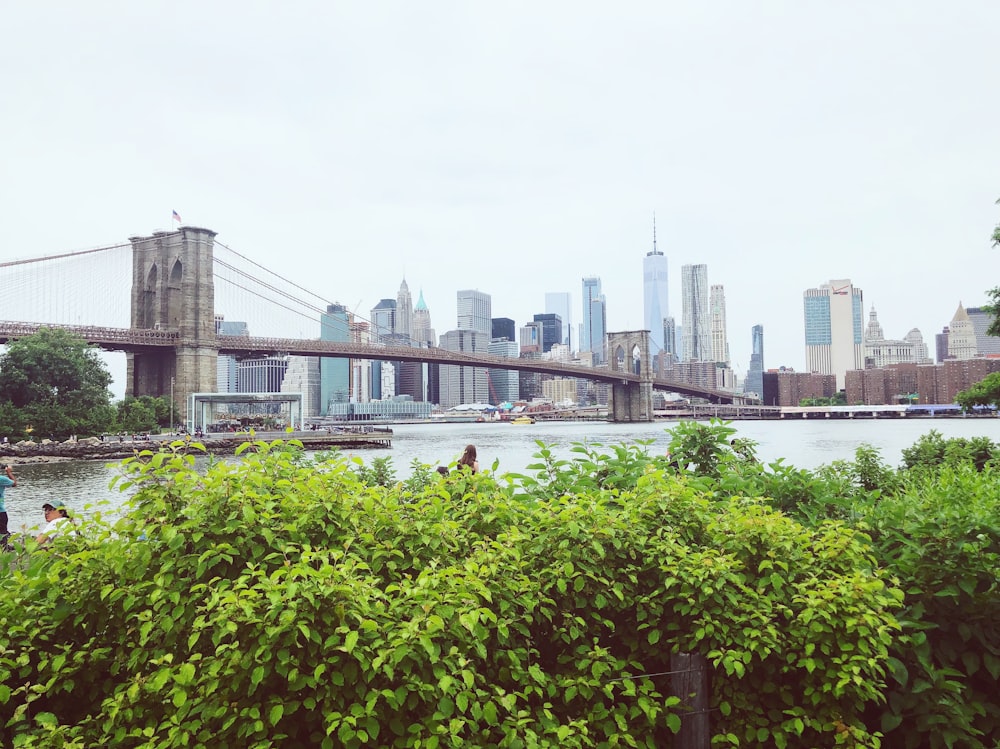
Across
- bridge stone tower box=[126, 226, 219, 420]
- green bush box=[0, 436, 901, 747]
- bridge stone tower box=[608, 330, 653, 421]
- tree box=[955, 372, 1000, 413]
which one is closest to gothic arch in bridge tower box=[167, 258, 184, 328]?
bridge stone tower box=[126, 226, 219, 420]

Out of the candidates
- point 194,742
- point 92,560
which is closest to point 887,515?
point 194,742

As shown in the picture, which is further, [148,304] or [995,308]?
[148,304]

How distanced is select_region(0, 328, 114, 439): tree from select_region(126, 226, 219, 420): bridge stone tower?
331 inches

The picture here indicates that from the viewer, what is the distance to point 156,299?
63562mm

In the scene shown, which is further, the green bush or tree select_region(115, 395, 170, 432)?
tree select_region(115, 395, 170, 432)

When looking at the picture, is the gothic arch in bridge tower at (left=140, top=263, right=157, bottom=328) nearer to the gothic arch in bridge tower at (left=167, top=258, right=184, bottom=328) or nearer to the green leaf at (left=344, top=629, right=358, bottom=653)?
the gothic arch in bridge tower at (left=167, top=258, right=184, bottom=328)

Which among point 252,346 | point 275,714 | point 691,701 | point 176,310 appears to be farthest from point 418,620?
point 176,310

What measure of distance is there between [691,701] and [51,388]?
5360 cm

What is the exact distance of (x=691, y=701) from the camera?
2965 mm

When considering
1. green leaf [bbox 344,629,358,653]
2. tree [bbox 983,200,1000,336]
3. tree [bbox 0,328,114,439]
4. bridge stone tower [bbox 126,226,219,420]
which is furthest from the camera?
bridge stone tower [bbox 126,226,219,420]

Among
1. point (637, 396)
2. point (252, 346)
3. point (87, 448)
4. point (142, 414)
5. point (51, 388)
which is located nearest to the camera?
point (87, 448)

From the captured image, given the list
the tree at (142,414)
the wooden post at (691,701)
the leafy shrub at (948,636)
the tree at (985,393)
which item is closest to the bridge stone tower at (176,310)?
the tree at (142,414)

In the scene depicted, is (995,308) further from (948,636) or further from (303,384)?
(303,384)

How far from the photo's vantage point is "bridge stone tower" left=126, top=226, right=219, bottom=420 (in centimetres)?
5769
